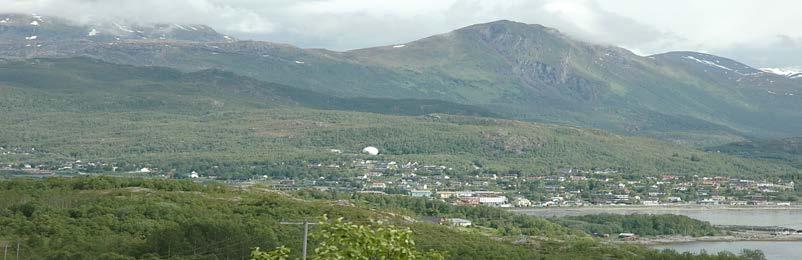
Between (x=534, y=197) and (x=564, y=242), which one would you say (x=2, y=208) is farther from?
(x=534, y=197)

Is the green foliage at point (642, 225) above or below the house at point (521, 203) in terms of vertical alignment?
above

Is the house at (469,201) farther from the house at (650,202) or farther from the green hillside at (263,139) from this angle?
the green hillside at (263,139)

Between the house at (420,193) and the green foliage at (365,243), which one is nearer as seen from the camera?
the green foliage at (365,243)

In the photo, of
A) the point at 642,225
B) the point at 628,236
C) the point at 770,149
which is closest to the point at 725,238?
the point at 642,225

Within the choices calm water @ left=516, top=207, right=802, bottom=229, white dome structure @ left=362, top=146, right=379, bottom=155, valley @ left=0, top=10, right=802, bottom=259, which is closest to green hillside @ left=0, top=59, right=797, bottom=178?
valley @ left=0, top=10, right=802, bottom=259

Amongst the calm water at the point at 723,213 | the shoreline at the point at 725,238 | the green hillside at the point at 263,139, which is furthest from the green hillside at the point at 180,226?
the green hillside at the point at 263,139

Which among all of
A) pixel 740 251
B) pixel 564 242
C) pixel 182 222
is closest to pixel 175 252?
pixel 182 222
